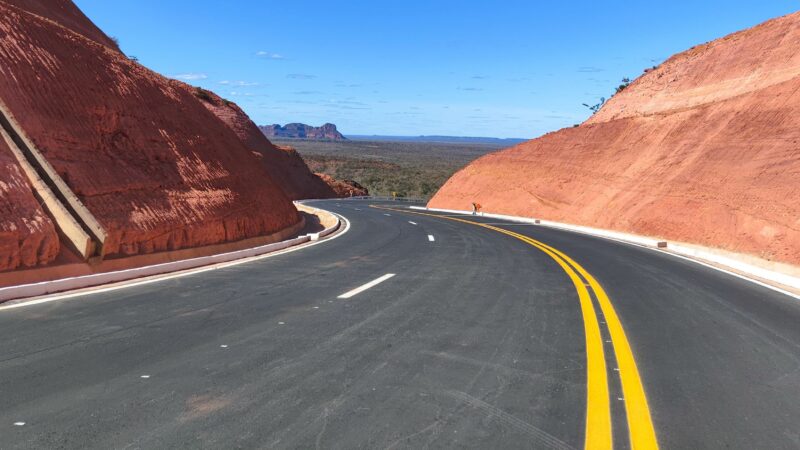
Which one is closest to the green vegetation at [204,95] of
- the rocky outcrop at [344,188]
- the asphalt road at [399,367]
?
the rocky outcrop at [344,188]

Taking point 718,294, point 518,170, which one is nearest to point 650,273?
point 718,294

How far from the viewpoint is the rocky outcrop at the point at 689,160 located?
2128 centimetres

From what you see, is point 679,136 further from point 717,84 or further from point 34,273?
point 34,273

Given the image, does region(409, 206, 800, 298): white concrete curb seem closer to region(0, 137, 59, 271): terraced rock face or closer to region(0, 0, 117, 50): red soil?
region(0, 137, 59, 271): terraced rock face

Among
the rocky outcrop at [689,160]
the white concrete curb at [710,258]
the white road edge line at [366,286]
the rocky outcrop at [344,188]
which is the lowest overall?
the rocky outcrop at [344,188]

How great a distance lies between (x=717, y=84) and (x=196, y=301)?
113ft

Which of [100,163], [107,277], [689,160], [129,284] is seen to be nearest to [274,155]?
[689,160]

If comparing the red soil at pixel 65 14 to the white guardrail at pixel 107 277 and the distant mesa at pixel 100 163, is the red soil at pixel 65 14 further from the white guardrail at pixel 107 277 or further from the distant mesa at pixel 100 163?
the white guardrail at pixel 107 277

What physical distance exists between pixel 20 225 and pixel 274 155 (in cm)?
5636

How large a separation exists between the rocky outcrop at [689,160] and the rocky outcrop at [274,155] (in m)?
22.2

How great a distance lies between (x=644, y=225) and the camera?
25.4m

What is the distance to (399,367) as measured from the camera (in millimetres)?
5246

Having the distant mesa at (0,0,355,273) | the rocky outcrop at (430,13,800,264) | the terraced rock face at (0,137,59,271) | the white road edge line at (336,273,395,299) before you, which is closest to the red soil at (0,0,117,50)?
the distant mesa at (0,0,355,273)

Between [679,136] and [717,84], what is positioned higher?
[717,84]
